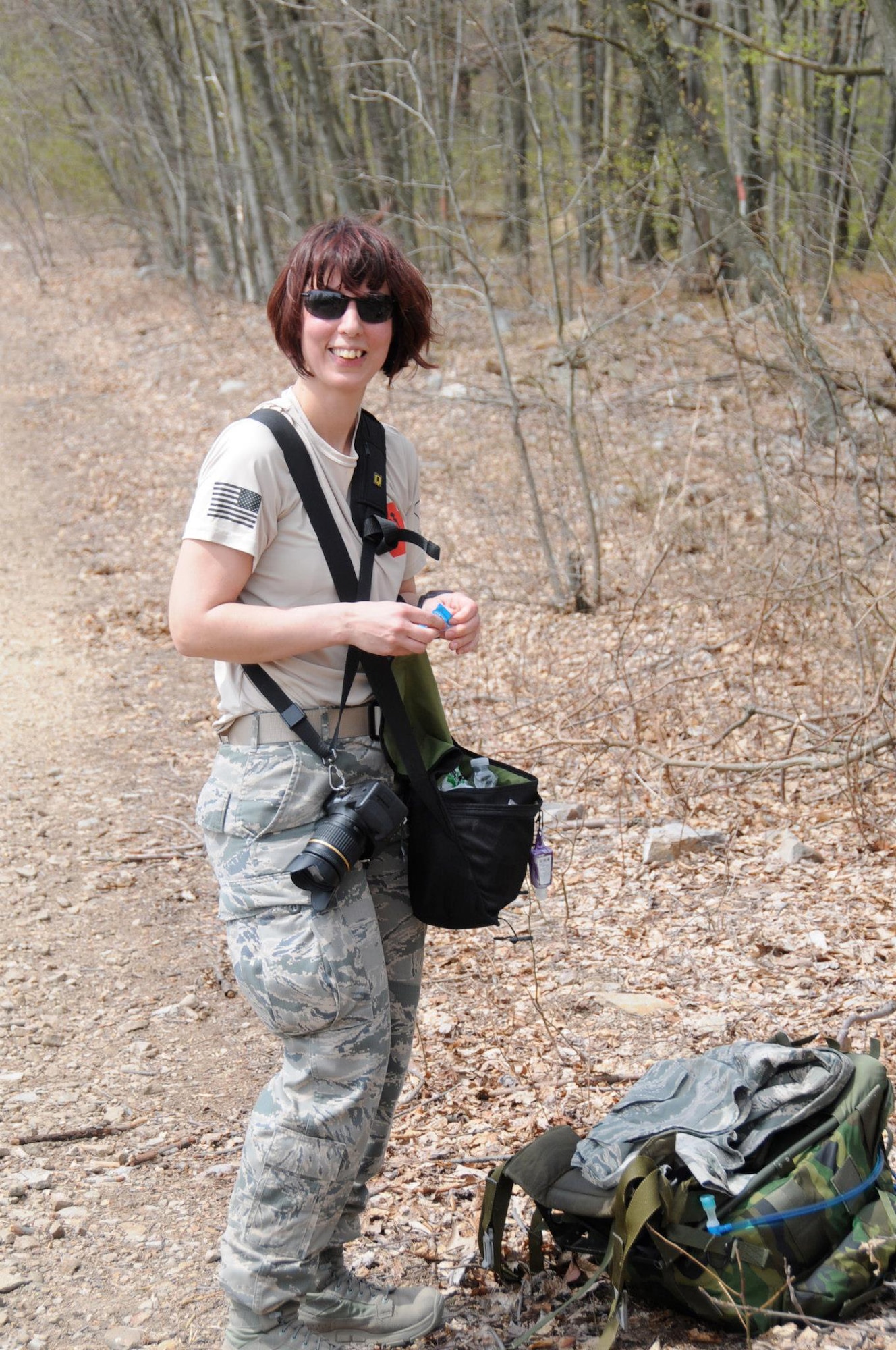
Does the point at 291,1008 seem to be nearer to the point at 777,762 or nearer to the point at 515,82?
the point at 777,762

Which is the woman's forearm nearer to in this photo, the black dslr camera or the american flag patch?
the american flag patch

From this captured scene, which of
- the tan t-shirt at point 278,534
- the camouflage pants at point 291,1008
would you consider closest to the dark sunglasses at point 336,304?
the tan t-shirt at point 278,534

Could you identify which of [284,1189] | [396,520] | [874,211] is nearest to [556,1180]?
[284,1189]

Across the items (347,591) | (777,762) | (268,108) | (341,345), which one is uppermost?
(341,345)

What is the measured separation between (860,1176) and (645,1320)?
0.57 metres

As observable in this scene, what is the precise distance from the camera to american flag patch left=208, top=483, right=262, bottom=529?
7.14 feet

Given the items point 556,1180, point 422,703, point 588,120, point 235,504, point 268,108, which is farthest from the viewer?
point 588,120

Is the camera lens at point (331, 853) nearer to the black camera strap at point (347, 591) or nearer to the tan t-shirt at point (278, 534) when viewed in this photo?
the black camera strap at point (347, 591)

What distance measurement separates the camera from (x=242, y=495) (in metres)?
2.19

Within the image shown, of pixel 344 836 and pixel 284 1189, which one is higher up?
pixel 344 836

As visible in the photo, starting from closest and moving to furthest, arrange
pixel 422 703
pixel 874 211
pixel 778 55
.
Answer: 1. pixel 422 703
2. pixel 874 211
3. pixel 778 55

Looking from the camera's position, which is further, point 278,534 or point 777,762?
point 777,762

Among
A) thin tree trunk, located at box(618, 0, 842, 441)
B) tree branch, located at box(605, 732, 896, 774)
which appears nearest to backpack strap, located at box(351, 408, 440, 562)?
tree branch, located at box(605, 732, 896, 774)

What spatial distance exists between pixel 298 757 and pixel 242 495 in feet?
1.69
